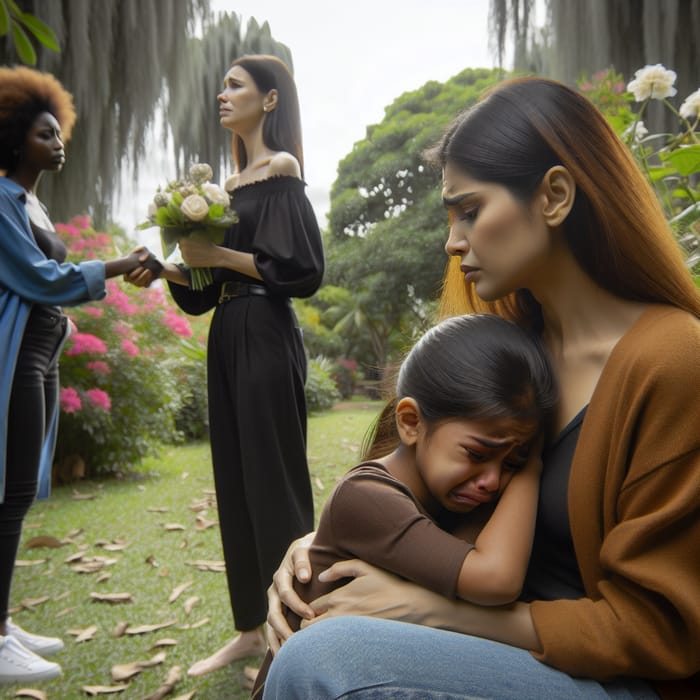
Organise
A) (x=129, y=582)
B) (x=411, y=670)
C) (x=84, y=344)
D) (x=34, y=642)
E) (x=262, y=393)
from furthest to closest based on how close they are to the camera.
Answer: (x=84, y=344), (x=129, y=582), (x=34, y=642), (x=262, y=393), (x=411, y=670)

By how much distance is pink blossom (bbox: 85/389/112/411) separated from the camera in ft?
18.5

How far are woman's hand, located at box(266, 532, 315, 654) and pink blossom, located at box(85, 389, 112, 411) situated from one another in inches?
183

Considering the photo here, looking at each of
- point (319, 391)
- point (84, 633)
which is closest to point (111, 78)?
point (84, 633)

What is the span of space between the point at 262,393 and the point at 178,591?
1.47 m

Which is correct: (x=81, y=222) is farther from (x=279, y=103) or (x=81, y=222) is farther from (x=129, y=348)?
(x=279, y=103)

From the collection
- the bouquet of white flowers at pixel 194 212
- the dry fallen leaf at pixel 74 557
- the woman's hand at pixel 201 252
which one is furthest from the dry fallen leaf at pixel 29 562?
the woman's hand at pixel 201 252

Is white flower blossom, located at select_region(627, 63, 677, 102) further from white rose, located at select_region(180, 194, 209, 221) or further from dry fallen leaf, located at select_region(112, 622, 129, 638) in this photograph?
dry fallen leaf, located at select_region(112, 622, 129, 638)

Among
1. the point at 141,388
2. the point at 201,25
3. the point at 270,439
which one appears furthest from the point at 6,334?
the point at 201,25

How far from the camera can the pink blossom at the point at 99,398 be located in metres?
5.64

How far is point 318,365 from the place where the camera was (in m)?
14.2

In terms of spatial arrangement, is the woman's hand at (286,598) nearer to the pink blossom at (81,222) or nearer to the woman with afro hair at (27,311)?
the woman with afro hair at (27,311)

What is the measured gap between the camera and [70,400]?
5371 mm

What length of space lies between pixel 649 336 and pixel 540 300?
12.9 inches

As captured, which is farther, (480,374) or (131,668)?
(131,668)
